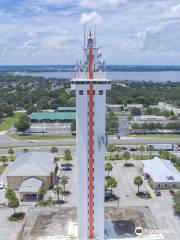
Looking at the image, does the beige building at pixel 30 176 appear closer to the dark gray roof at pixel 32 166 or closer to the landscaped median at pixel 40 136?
the dark gray roof at pixel 32 166

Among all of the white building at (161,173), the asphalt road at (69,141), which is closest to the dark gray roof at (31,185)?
the white building at (161,173)

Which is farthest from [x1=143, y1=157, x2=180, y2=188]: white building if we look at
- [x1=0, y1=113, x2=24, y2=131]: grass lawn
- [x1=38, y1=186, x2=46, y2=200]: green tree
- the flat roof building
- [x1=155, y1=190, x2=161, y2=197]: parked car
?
the flat roof building

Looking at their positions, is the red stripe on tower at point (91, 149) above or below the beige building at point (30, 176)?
above

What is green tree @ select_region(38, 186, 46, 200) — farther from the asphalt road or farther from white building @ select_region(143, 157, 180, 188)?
the asphalt road

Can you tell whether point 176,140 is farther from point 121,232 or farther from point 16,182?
point 121,232

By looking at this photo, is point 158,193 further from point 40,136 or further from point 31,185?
point 40,136

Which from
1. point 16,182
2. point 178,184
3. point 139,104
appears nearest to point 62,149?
point 16,182
